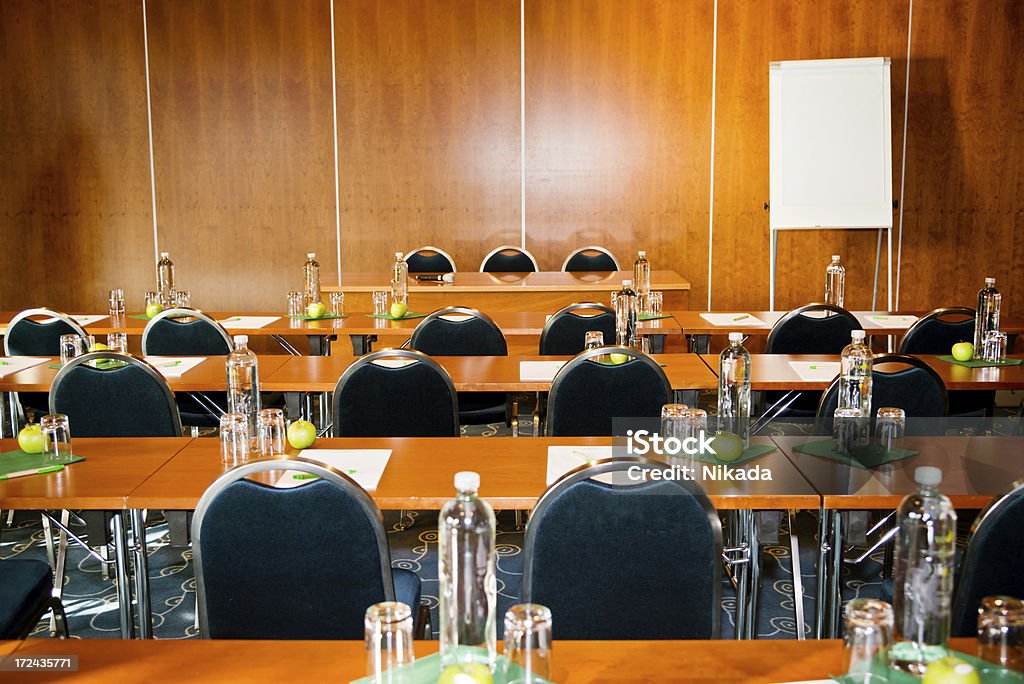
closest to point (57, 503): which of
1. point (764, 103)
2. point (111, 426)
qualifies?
point (111, 426)

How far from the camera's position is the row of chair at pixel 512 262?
838 centimetres

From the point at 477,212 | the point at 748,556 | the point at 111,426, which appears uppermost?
the point at 477,212

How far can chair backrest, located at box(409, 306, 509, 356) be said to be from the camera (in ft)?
17.3

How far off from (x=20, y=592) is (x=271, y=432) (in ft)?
2.58

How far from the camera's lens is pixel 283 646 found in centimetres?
191

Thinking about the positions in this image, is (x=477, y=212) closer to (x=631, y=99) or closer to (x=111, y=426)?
(x=631, y=99)

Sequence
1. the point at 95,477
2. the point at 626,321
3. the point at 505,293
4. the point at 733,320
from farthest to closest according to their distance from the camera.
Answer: the point at 505,293, the point at 733,320, the point at 626,321, the point at 95,477

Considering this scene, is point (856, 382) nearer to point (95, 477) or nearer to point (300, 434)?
point (300, 434)

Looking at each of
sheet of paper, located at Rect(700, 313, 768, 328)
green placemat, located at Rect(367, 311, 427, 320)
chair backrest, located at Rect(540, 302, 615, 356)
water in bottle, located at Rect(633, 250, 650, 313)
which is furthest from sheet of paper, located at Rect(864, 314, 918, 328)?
green placemat, located at Rect(367, 311, 427, 320)

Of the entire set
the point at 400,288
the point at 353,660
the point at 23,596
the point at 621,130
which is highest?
the point at 621,130

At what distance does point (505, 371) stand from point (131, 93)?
608 cm

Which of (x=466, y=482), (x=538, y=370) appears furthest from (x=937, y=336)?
(x=466, y=482)

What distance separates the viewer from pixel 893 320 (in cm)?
610

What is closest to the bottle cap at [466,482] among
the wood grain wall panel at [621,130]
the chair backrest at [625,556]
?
the chair backrest at [625,556]
